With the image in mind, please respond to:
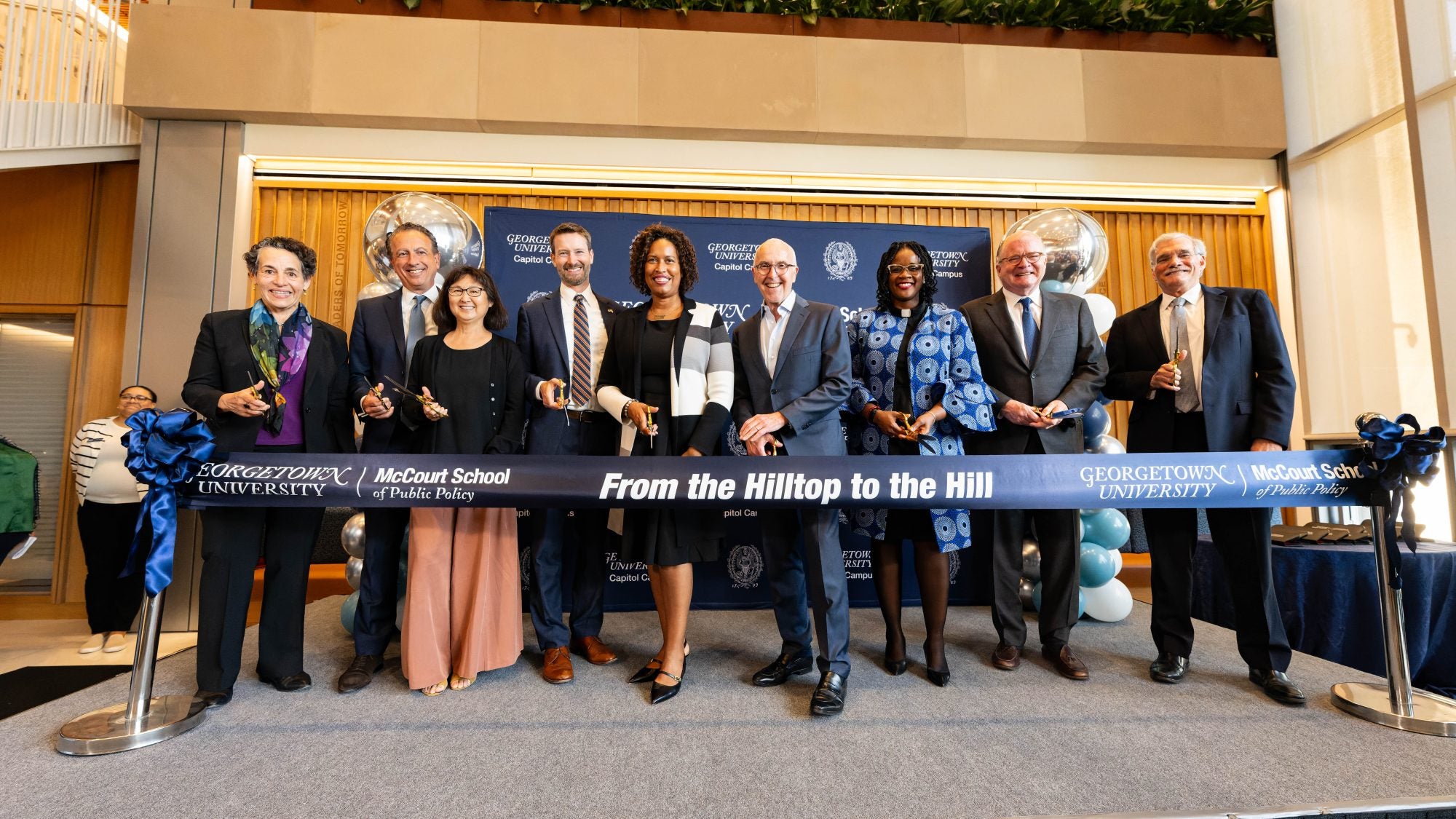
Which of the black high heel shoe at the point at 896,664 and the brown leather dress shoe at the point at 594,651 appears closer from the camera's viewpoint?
the black high heel shoe at the point at 896,664

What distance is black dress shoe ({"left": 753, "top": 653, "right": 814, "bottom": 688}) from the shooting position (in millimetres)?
2529

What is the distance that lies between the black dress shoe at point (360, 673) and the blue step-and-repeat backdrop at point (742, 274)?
1311 millimetres

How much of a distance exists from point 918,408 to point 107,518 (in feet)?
15.5

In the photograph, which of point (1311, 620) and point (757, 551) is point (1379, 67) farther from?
point (757, 551)

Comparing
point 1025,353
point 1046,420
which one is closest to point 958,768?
point 1046,420

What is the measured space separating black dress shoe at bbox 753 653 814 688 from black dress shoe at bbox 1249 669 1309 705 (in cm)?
167

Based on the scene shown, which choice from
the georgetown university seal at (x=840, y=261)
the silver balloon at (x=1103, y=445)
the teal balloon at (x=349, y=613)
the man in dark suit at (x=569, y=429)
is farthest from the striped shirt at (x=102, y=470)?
the silver balloon at (x=1103, y=445)

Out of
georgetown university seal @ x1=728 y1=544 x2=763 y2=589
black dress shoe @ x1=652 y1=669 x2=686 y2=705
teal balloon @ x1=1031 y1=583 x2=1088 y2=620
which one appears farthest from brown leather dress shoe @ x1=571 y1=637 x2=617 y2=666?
teal balloon @ x1=1031 y1=583 x2=1088 y2=620

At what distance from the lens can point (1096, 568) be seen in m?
3.52

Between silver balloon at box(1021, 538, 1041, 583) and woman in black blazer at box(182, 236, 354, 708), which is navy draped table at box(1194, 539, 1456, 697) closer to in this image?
silver balloon at box(1021, 538, 1041, 583)

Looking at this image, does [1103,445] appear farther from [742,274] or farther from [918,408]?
[742,274]

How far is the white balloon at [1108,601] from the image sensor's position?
3.55 meters

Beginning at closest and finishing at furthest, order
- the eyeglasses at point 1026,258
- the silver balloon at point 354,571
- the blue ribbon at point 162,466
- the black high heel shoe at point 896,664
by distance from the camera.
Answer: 1. the blue ribbon at point 162,466
2. the black high heel shoe at point 896,664
3. the eyeglasses at point 1026,258
4. the silver balloon at point 354,571

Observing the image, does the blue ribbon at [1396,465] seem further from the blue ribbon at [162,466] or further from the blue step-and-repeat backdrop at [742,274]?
the blue ribbon at [162,466]
